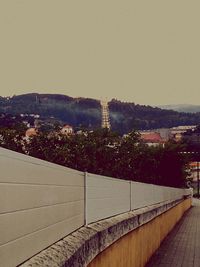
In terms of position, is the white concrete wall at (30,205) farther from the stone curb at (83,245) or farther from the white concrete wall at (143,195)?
the white concrete wall at (143,195)

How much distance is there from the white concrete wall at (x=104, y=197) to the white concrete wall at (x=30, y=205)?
1016 mm

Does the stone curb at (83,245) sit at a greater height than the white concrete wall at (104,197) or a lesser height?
lesser

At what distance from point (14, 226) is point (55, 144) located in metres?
92.7

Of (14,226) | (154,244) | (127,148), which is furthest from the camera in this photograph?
(127,148)

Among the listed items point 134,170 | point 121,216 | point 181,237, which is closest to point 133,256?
point 121,216

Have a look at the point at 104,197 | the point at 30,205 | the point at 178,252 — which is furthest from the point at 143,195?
the point at 30,205

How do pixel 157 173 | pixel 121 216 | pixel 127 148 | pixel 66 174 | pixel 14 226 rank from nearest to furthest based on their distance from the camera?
pixel 14 226 < pixel 66 174 < pixel 121 216 < pixel 157 173 < pixel 127 148

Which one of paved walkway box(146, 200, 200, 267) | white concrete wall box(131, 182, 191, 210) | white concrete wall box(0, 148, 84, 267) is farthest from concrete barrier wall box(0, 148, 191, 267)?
paved walkway box(146, 200, 200, 267)

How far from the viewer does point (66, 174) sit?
5578mm

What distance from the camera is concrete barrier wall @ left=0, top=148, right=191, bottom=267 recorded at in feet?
11.9

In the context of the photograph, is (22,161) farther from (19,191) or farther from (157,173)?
(157,173)

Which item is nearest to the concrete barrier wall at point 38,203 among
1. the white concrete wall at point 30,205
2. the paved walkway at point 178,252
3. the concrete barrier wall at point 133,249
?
the white concrete wall at point 30,205

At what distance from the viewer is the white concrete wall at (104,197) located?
690cm

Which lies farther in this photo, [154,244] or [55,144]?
[55,144]
